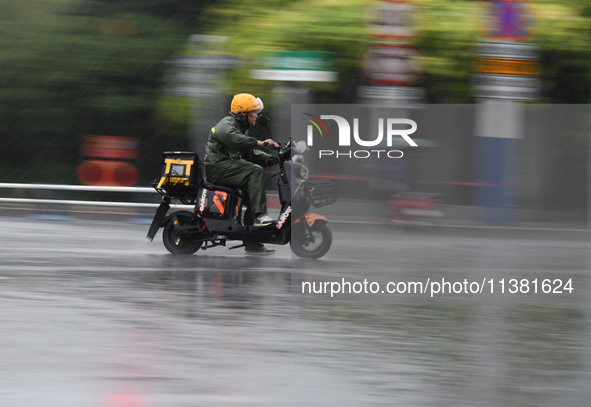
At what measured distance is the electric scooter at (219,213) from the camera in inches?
463

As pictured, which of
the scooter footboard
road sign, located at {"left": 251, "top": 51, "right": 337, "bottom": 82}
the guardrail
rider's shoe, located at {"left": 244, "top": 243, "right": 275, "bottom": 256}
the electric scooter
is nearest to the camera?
the scooter footboard

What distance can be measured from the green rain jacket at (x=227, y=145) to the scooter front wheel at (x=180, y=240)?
0.52 m

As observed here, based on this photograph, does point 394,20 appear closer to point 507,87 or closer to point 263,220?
point 507,87

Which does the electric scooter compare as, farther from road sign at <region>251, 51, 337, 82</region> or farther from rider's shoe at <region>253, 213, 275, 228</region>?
road sign at <region>251, 51, 337, 82</region>

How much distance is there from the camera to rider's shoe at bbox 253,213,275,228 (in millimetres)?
11977

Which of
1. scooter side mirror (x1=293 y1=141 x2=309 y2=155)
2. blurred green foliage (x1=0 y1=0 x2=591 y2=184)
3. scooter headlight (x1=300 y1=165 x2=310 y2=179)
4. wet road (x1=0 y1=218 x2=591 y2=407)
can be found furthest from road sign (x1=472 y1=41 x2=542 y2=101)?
scooter side mirror (x1=293 y1=141 x2=309 y2=155)

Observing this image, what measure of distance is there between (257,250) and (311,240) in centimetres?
98

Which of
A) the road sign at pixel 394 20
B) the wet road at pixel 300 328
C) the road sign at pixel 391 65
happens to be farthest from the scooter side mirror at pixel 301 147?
the road sign at pixel 394 20

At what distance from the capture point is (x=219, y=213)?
39.5ft

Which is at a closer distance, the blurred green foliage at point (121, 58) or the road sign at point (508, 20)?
the road sign at point (508, 20)

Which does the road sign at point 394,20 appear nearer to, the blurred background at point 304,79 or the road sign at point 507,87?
the blurred background at point 304,79

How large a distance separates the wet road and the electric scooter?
0.84ft

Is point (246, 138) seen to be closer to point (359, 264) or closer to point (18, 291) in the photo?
point (359, 264)

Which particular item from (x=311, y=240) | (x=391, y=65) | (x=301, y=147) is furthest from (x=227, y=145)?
(x=391, y=65)
